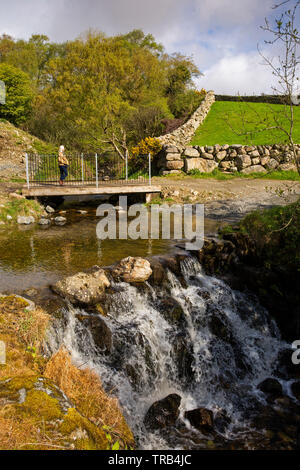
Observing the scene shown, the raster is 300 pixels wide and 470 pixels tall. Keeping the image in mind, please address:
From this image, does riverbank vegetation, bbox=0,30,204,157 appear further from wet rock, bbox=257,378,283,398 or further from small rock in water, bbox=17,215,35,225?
wet rock, bbox=257,378,283,398

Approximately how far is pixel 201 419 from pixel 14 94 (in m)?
28.3

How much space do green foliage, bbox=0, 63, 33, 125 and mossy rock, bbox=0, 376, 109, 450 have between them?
2742 cm

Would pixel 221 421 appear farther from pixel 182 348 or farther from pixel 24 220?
pixel 24 220

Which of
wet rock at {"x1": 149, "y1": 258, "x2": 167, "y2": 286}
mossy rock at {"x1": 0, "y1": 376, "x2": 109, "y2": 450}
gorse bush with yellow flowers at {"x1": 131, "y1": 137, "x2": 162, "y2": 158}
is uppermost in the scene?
gorse bush with yellow flowers at {"x1": 131, "y1": 137, "x2": 162, "y2": 158}

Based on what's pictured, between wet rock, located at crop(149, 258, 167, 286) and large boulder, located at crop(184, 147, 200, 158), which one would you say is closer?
wet rock, located at crop(149, 258, 167, 286)

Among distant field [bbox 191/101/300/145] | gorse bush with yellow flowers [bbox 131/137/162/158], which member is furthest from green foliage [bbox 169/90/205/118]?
gorse bush with yellow flowers [bbox 131/137/162/158]

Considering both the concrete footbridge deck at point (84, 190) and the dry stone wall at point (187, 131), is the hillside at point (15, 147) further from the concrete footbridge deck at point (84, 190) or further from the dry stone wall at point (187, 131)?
the dry stone wall at point (187, 131)

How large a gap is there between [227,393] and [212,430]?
45.9 inches

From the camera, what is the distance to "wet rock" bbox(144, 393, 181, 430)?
5785mm

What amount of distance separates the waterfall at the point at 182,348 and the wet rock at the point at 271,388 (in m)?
0.17

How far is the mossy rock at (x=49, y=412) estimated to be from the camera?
345cm

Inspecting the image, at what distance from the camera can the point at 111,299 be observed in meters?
7.55

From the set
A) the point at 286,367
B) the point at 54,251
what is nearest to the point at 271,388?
the point at 286,367

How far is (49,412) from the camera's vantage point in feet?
12.0
